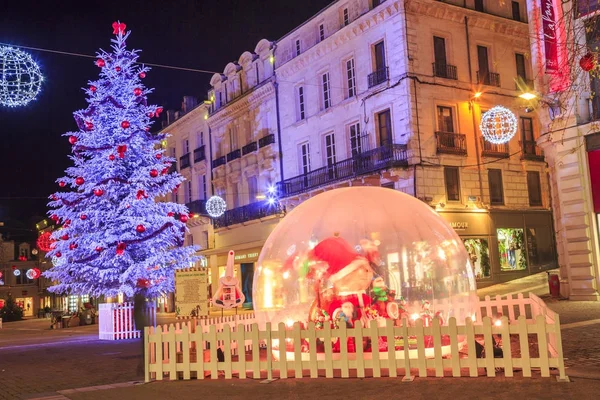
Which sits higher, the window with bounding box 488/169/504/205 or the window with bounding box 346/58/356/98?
the window with bounding box 346/58/356/98

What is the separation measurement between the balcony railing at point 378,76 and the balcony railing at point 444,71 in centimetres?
221

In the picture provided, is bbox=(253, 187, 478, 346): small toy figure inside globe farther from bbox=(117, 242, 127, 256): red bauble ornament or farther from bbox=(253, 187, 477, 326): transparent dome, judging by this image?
bbox=(117, 242, 127, 256): red bauble ornament

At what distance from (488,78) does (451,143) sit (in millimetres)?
4548

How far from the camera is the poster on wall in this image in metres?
12.5

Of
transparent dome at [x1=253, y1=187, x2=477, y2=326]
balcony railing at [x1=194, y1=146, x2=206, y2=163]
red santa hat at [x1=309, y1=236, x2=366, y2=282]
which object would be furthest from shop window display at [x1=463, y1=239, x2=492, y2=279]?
balcony railing at [x1=194, y1=146, x2=206, y2=163]

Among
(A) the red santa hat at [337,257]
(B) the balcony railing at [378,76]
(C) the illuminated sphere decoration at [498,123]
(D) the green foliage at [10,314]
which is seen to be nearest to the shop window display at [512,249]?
(C) the illuminated sphere decoration at [498,123]

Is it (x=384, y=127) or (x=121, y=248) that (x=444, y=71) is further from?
(x=121, y=248)

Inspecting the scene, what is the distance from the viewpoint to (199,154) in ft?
147

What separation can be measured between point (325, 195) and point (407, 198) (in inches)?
61.8

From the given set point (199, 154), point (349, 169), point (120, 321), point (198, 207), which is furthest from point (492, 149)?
point (199, 154)

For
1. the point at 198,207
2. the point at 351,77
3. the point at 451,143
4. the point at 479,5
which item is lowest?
the point at 198,207

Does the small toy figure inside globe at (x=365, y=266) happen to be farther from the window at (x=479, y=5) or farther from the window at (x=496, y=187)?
the window at (x=479, y=5)

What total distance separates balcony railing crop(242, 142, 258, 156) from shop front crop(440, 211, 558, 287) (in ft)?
44.8

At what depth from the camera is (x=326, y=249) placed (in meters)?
10.8
